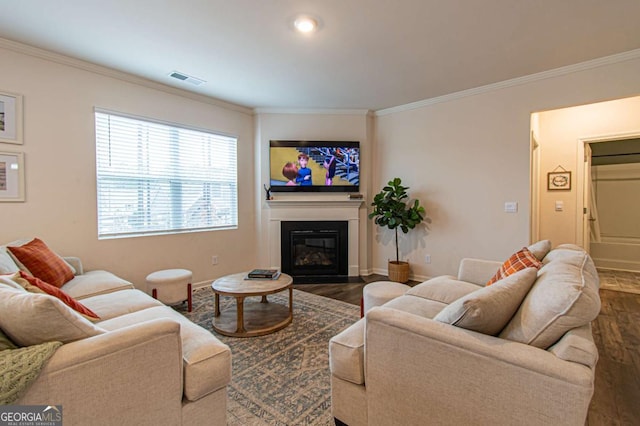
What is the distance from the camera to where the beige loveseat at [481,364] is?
1.04 metres

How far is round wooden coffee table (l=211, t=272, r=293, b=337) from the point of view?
2.60 m

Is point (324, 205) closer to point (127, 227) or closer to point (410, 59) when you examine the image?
point (410, 59)

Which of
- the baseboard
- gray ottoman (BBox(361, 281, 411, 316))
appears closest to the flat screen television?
gray ottoman (BBox(361, 281, 411, 316))

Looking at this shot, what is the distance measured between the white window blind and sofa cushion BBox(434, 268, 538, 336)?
3561 mm

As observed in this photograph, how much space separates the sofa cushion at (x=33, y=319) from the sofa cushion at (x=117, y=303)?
86 cm

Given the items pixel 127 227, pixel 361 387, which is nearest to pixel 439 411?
pixel 361 387

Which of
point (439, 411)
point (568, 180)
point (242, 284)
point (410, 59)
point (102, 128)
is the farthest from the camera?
point (568, 180)

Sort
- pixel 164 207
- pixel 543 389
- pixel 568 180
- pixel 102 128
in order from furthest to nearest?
1. pixel 568 180
2. pixel 164 207
3. pixel 102 128
4. pixel 543 389

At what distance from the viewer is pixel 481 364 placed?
116 centimetres

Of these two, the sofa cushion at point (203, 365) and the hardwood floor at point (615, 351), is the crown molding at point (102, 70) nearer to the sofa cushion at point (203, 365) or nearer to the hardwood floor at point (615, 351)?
the hardwood floor at point (615, 351)

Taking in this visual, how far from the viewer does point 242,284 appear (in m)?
2.75

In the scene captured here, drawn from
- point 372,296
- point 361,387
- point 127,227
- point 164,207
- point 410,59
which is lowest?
point 361,387

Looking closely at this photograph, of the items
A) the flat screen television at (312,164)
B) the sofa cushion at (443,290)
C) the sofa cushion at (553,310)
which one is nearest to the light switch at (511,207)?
the sofa cushion at (443,290)

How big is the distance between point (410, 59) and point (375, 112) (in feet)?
5.94
